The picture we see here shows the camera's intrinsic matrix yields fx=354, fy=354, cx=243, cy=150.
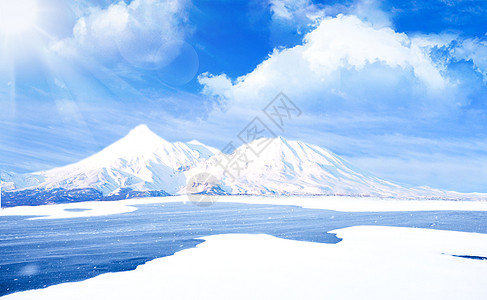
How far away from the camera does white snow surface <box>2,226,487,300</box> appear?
10.5m

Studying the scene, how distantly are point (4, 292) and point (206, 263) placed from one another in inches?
274

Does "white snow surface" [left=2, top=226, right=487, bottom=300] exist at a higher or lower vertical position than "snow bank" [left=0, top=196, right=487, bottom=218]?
lower

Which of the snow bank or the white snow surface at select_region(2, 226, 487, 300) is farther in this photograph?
the snow bank

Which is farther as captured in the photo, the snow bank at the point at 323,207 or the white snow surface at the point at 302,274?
the snow bank at the point at 323,207

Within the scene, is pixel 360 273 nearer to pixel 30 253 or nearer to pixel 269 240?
pixel 269 240

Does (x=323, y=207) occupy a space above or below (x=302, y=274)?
above

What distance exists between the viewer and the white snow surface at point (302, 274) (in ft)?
34.4

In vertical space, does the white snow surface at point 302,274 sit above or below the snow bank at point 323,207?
below

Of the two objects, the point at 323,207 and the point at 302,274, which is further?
the point at 323,207

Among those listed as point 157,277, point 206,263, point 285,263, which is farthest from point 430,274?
point 157,277

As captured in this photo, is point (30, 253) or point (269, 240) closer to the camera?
point (30, 253)

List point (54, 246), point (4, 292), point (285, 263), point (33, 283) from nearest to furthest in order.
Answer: point (4, 292), point (33, 283), point (285, 263), point (54, 246)

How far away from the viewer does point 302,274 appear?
12633mm

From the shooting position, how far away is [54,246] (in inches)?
787
